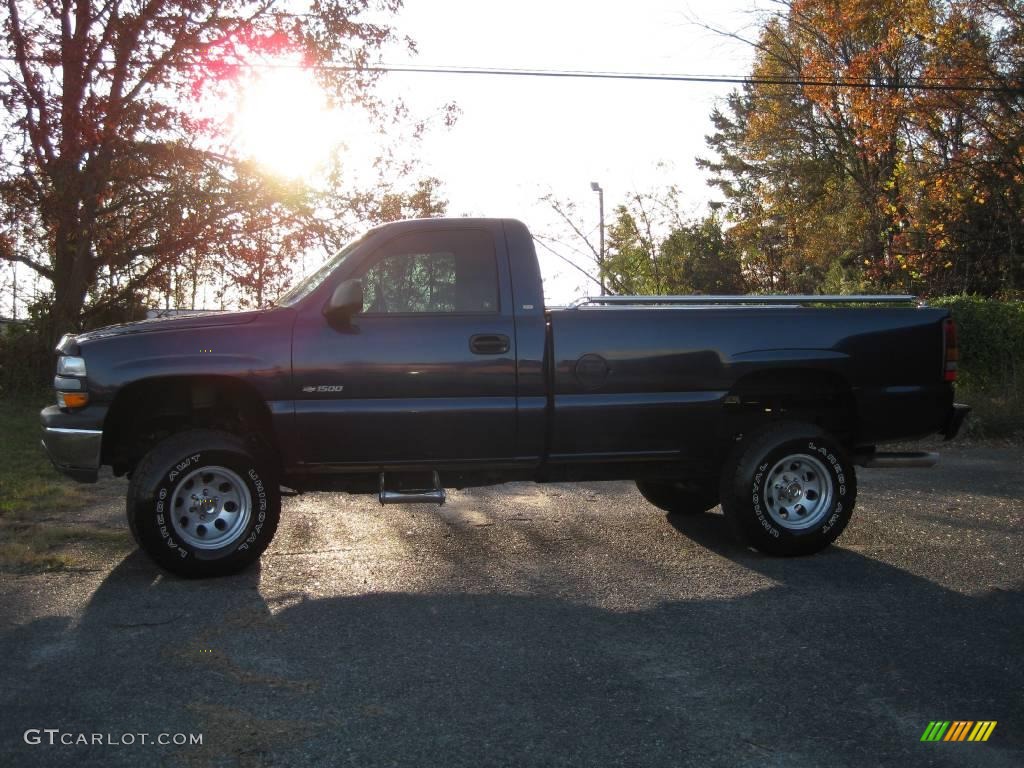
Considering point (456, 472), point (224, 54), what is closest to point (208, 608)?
point (456, 472)

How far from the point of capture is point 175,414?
5.86 m

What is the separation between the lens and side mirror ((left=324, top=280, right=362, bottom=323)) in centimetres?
549

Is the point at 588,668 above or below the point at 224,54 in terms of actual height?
below

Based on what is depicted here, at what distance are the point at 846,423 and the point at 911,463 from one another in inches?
20.0

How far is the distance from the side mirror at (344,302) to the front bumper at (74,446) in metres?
1.44

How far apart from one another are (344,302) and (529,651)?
2271mm

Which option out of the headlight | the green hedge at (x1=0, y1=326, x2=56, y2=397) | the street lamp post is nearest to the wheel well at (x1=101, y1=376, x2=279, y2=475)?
the headlight

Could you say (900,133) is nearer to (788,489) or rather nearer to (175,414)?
(788,489)

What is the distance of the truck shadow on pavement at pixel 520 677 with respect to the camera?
3270mm

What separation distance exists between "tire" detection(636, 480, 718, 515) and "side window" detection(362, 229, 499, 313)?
221 cm

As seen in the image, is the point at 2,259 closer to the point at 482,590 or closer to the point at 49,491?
the point at 49,491

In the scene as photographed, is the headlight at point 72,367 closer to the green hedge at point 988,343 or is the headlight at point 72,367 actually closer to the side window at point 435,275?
the side window at point 435,275

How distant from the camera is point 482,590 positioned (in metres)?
5.31

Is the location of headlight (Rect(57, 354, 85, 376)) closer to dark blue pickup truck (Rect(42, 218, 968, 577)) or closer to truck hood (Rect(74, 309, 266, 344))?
dark blue pickup truck (Rect(42, 218, 968, 577))
